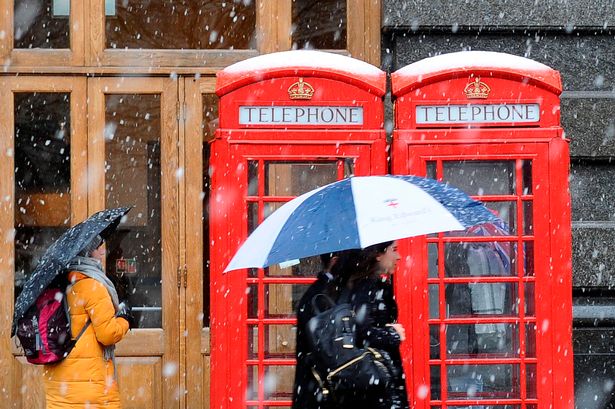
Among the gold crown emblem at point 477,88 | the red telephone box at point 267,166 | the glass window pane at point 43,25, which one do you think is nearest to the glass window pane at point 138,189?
Result: the glass window pane at point 43,25

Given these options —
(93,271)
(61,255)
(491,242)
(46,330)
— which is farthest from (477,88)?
(46,330)

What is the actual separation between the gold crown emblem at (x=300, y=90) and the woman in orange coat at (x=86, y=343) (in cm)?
131

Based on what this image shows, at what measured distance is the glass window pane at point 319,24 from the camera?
301 inches

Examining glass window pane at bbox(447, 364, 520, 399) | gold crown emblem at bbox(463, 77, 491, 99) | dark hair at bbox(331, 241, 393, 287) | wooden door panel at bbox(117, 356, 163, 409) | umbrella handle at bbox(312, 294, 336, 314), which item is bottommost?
wooden door panel at bbox(117, 356, 163, 409)

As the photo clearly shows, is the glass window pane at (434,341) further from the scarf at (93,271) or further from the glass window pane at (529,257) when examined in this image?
the scarf at (93,271)

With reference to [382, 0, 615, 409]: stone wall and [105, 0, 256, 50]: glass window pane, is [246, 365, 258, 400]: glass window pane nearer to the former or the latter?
[382, 0, 615, 409]: stone wall

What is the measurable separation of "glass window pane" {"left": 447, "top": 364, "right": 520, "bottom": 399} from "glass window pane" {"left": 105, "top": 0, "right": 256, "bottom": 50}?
308 centimetres

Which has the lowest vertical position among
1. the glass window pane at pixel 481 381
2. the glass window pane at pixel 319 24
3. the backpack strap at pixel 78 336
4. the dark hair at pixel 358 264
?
the glass window pane at pixel 481 381

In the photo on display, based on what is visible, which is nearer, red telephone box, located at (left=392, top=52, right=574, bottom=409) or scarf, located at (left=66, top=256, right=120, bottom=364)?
scarf, located at (left=66, top=256, right=120, bottom=364)

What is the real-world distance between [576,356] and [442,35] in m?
2.39

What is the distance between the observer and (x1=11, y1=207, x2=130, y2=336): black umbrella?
16.7 feet

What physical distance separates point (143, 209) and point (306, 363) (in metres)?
3.77

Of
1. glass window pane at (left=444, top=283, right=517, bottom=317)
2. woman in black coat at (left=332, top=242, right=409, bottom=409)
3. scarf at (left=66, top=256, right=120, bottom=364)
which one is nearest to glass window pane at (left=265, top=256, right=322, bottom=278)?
glass window pane at (left=444, top=283, right=517, bottom=317)

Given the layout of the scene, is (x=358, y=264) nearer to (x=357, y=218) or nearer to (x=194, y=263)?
(x=357, y=218)
